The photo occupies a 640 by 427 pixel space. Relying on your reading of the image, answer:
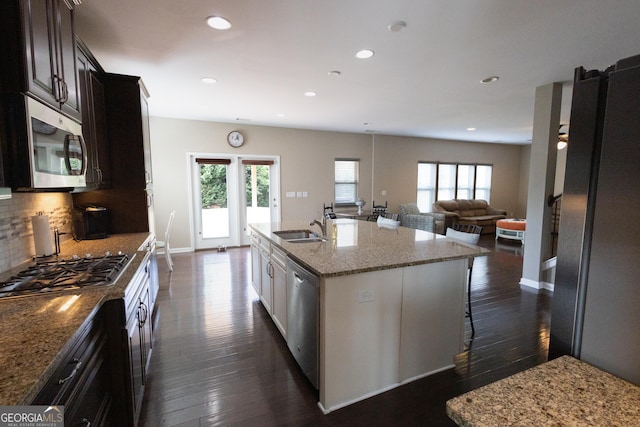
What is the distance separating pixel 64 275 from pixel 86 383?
29.5 inches

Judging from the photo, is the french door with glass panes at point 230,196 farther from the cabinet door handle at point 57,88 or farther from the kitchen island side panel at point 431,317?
the kitchen island side panel at point 431,317

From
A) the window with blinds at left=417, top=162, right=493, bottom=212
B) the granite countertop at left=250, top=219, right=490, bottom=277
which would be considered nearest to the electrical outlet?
the granite countertop at left=250, top=219, right=490, bottom=277

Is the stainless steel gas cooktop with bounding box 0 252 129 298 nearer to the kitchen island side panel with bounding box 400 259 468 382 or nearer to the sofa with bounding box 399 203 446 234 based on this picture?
the kitchen island side panel with bounding box 400 259 468 382

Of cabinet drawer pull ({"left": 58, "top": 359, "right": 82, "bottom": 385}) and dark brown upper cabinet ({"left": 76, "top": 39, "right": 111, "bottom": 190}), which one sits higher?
dark brown upper cabinet ({"left": 76, "top": 39, "right": 111, "bottom": 190})

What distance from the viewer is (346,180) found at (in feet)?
24.0

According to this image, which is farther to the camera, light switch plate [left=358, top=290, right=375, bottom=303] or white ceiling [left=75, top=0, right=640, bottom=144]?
white ceiling [left=75, top=0, right=640, bottom=144]

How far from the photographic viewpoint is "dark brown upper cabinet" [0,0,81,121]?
4.12 feet

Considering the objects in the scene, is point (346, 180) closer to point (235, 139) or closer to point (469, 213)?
point (235, 139)

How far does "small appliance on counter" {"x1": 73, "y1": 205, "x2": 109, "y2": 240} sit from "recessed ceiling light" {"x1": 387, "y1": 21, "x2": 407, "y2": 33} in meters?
3.01

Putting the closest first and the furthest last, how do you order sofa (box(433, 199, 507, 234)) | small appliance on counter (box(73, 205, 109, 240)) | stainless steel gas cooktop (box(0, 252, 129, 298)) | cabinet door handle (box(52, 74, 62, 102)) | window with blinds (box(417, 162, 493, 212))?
1. stainless steel gas cooktop (box(0, 252, 129, 298))
2. cabinet door handle (box(52, 74, 62, 102))
3. small appliance on counter (box(73, 205, 109, 240))
4. sofa (box(433, 199, 507, 234))
5. window with blinds (box(417, 162, 493, 212))

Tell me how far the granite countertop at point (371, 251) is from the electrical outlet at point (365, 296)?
16cm

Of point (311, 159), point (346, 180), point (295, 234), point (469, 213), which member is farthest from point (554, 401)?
point (469, 213)

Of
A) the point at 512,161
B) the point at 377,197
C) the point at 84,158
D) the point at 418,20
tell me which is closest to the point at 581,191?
the point at 418,20

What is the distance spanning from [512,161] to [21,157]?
1131cm
